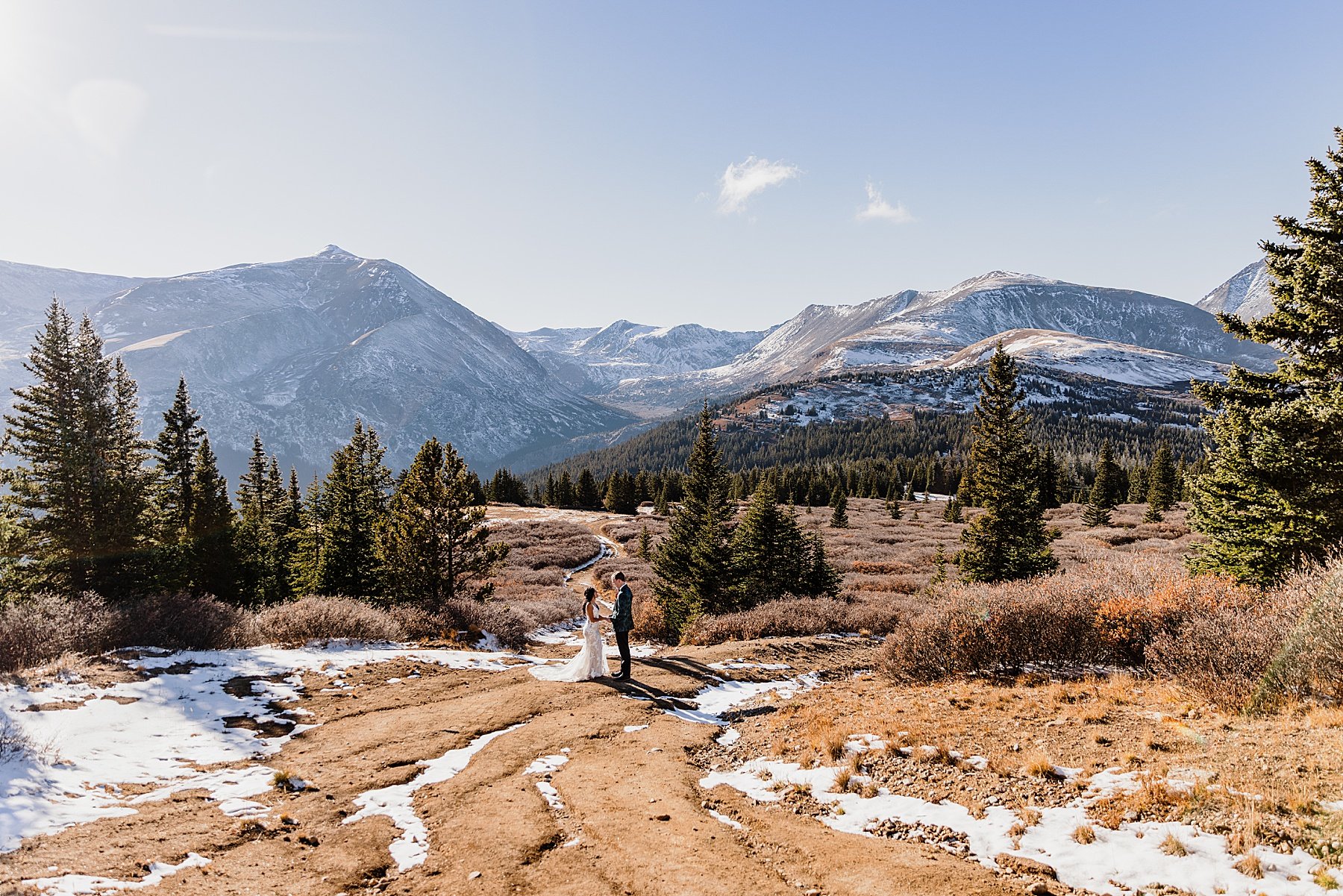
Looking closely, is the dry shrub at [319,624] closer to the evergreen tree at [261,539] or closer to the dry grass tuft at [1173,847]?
the evergreen tree at [261,539]

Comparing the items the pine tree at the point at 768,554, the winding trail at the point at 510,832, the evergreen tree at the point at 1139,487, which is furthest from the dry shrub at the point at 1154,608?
the evergreen tree at the point at 1139,487

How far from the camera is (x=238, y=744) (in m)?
10.4

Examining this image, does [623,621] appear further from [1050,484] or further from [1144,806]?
[1050,484]

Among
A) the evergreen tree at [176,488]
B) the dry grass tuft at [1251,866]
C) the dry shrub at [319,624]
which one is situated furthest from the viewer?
the evergreen tree at [176,488]

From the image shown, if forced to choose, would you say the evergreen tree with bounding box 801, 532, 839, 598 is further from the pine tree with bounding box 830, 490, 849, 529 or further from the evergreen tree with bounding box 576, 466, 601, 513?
the evergreen tree with bounding box 576, 466, 601, 513

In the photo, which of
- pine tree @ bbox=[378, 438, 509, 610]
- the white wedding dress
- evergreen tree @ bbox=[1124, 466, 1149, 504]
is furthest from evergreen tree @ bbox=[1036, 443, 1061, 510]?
the white wedding dress

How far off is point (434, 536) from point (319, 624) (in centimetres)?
742

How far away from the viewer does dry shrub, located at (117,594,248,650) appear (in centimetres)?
1529

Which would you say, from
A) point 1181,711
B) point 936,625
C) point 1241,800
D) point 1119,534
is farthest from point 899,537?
point 1241,800

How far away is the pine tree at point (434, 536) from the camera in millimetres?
24844

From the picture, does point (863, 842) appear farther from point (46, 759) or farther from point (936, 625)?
point (46, 759)

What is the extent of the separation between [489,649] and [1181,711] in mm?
18438

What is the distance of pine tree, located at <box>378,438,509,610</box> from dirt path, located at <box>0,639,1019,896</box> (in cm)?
1388

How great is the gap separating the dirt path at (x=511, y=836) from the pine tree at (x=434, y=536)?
13.9 m
